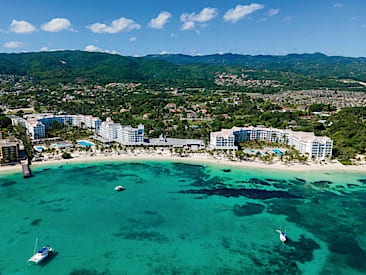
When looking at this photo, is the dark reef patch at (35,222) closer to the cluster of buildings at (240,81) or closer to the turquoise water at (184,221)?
the turquoise water at (184,221)

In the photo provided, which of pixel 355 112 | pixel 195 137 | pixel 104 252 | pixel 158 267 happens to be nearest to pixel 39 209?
pixel 104 252

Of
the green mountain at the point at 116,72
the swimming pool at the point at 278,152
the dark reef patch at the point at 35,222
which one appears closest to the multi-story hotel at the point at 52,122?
the dark reef patch at the point at 35,222

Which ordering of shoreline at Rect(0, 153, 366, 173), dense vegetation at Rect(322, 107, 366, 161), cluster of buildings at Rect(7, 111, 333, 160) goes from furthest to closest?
dense vegetation at Rect(322, 107, 366, 161), cluster of buildings at Rect(7, 111, 333, 160), shoreline at Rect(0, 153, 366, 173)

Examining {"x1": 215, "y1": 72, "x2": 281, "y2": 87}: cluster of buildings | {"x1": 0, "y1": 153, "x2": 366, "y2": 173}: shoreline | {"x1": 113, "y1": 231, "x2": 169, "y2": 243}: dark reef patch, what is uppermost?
{"x1": 215, "y1": 72, "x2": 281, "y2": 87}: cluster of buildings

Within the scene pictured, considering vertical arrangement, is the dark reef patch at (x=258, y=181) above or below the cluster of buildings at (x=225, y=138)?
below

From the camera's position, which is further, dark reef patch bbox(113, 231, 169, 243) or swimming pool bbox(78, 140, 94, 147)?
swimming pool bbox(78, 140, 94, 147)

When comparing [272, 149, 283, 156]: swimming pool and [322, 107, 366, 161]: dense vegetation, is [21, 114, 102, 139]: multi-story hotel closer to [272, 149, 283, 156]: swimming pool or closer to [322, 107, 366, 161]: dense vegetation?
[272, 149, 283, 156]: swimming pool

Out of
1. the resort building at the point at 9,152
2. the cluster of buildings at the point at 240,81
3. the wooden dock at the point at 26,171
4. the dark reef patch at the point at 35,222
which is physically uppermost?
the cluster of buildings at the point at 240,81

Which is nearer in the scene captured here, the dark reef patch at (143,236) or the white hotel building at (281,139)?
the dark reef patch at (143,236)

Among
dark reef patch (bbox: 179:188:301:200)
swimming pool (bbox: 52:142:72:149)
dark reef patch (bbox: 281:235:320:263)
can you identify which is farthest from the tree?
dark reef patch (bbox: 281:235:320:263)
